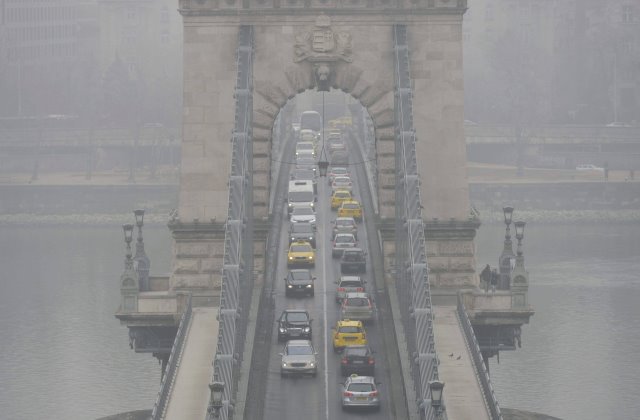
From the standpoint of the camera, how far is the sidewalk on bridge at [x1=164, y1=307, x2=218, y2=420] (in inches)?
2621

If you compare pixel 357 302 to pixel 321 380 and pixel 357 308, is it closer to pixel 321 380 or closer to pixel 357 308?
pixel 357 308

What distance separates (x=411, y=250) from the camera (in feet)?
234

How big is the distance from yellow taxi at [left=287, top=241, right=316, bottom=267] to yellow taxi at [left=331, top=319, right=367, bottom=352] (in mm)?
19141

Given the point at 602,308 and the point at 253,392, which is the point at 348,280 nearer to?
the point at 253,392

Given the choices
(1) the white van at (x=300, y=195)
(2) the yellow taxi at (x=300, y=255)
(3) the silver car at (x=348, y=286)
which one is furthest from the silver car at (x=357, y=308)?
(1) the white van at (x=300, y=195)

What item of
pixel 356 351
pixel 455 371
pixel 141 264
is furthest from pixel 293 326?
pixel 455 371

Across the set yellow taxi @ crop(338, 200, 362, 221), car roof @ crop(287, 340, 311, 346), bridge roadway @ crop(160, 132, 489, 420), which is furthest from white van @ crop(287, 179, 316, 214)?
car roof @ crop(287, 340, 311, 346)

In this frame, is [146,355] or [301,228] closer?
[301,228]

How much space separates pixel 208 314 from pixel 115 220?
364 ft

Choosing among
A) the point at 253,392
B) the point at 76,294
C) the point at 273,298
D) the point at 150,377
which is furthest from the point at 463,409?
the point at 76,294

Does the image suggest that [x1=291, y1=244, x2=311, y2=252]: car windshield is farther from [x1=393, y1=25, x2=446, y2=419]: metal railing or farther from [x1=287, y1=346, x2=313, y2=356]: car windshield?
[x1=287, y1=346, x2=313, y2=356]: car windshield

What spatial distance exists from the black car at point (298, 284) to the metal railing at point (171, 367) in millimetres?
12871

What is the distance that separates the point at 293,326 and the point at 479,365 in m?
10.5

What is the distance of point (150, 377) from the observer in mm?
108812
